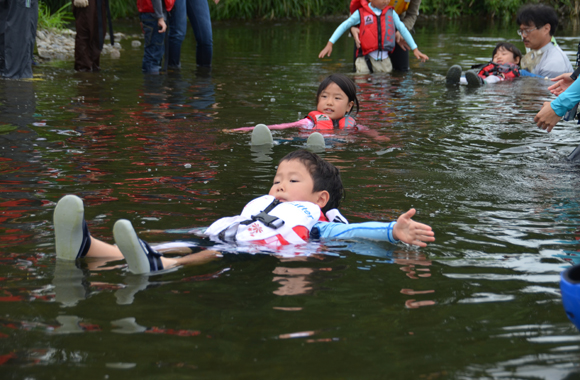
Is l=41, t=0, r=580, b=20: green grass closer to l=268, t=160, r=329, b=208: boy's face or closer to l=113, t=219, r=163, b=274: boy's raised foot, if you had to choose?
l=268, t=160, r=329, b=208: boy's face

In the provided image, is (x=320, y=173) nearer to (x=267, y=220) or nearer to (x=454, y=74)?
(x=267, y=220)

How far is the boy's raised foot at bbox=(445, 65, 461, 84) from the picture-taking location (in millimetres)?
10789

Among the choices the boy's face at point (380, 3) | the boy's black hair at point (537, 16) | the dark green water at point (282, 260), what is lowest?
the dark green water at point (282, 260)

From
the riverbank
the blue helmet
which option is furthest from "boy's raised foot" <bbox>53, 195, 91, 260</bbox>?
the riverbank

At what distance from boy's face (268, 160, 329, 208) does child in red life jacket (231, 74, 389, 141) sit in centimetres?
294

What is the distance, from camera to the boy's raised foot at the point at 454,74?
10789 millimetres

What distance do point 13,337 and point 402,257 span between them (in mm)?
1974

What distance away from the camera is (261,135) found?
6469 mm

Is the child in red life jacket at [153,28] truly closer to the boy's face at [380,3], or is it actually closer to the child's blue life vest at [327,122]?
the boy's face at [380,3]

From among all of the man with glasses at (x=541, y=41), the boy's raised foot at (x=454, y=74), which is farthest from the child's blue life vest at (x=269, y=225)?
the boy's raised foot at (x=454, y=74)

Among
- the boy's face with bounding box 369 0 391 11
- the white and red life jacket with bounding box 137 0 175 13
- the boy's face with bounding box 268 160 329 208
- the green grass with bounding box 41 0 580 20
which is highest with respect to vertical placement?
the green grass with bounding box 41 0 580 20

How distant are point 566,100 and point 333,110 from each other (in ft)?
9.83

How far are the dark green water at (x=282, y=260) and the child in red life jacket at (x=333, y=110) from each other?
26 cm

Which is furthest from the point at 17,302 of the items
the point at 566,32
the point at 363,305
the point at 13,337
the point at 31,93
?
the point at 566,32
